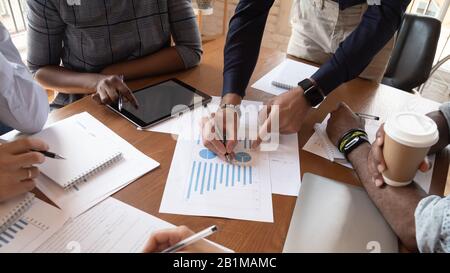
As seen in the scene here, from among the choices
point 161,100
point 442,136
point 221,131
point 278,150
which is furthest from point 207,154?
point 442,136

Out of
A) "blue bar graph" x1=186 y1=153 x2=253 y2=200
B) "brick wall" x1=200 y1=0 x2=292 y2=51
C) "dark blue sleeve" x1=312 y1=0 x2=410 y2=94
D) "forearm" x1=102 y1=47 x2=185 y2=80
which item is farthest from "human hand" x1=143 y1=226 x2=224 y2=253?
"brick wall" x1=200 y1=0 x2=292 y2=51

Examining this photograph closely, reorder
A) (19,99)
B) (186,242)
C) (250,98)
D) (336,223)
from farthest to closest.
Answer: (250,98) < (19,99) < (336,223) < (186,242)

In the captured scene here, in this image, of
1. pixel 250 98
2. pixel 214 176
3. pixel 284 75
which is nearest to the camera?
pixel 214 176

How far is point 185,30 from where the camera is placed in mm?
1275

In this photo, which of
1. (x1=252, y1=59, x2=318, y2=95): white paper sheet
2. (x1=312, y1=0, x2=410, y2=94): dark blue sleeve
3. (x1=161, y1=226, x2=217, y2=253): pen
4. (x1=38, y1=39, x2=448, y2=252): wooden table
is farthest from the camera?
(x1=252, y1=59, x2=318, y2=95): white paper sheet

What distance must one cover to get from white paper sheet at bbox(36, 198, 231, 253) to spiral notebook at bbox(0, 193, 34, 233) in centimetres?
9

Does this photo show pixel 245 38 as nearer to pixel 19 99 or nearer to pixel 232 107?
pixel 232 107

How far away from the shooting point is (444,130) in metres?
0.89

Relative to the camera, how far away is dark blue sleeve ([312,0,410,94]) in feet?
3.21

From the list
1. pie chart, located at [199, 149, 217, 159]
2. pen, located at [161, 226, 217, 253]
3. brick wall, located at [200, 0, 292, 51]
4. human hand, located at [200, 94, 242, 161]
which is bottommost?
brick wall, located at [200, 0, 292, 51]

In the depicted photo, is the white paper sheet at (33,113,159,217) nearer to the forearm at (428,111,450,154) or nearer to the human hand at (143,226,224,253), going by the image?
the human hand at (143,226,224,253)

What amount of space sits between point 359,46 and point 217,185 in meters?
0.61

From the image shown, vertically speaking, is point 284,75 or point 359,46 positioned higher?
point 359,46
